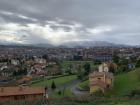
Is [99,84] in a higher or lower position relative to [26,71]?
higher

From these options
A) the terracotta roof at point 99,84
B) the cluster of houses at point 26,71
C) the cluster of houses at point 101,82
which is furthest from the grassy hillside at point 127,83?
the cluster of houses at point 26,71

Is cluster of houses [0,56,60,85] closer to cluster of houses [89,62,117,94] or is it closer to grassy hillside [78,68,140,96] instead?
cluster of houses [89,62,117,94]

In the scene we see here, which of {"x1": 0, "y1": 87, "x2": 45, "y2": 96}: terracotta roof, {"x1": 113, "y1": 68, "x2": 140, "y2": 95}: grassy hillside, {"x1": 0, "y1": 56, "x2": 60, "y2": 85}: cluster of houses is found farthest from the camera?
{"x1": 0, "y1": 56, "x2": 60, "y2": 85}: cluster of houses

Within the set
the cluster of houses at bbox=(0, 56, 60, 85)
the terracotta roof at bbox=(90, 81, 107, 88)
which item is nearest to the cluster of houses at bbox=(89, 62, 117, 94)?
the terracotta roof at bbox=(90, 81, 107, 88)

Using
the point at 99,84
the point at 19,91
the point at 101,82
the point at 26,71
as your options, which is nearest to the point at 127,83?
the point at 101,82

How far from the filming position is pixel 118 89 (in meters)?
39.7

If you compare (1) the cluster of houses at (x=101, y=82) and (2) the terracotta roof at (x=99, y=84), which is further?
(2) the terracotta roof at (x=99, y=84)

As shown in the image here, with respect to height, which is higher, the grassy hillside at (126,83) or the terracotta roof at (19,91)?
the terracotta roof at (19,91)

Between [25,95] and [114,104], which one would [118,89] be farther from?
[114,104]

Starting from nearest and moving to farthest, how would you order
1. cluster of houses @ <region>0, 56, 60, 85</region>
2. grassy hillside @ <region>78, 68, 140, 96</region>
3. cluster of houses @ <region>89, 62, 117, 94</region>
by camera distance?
1. grassy hillside @ <region>78, 68, 140, 96</region>
2. cluster of houses @ <region>89, 62, 117, 94</region>
3. cluster of houses @ <region>0, 56, 60, 85</region>

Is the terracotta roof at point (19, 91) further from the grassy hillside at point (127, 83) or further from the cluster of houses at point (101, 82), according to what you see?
the grassy hillside at point (127, 83)

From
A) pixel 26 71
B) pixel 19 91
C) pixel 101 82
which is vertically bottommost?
pixel 26 71

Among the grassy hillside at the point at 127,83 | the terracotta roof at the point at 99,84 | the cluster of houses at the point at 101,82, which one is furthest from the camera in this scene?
the terracotta roof at the point at 99,84

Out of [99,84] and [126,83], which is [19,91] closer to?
[99,84]
